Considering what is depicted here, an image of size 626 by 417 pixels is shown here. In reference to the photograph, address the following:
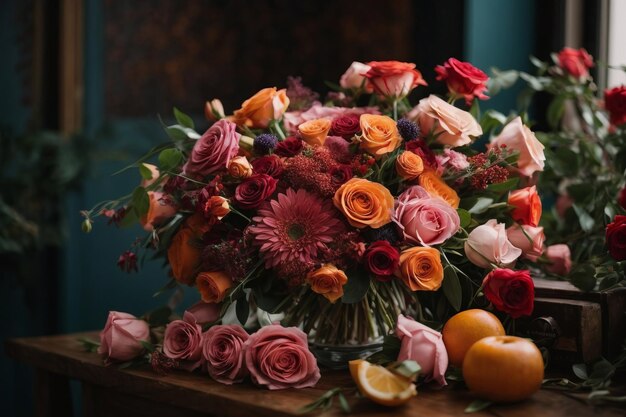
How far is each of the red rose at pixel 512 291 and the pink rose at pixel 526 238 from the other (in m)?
0.15

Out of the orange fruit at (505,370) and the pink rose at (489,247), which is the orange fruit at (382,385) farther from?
the pink rose at (489,247)

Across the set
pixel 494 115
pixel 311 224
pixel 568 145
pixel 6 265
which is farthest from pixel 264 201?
pixel 6 265

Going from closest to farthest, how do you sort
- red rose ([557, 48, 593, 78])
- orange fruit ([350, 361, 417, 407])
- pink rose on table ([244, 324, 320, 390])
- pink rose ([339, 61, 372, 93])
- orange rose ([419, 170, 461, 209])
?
orange fruit ([350, 361, 417, 407]) → pink rose on table ([244, 324, 320, 390]) → orange rose ([419, 170, 461, 209]) → pink rose ([339, 61, 372, 93]) → red rose ([557, 48, 593, 78])

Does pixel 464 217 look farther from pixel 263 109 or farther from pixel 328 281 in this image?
pixel 263 109

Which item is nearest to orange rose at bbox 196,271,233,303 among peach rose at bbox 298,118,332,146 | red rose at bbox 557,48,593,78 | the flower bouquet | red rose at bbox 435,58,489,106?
the flower bouquet

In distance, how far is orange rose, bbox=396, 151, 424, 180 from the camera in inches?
42.8

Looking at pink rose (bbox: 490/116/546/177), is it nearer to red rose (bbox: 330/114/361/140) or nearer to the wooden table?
red rose (bbox: 330/114/361/140)

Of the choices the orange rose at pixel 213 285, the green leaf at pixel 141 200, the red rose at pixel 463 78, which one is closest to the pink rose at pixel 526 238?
the red rose at pixel 463 78

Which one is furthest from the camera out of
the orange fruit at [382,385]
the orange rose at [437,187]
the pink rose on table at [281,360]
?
the orange rose at [437,187]

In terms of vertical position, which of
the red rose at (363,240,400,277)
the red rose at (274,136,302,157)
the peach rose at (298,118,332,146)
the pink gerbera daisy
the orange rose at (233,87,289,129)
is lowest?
the red rose at (363,240,400,277)

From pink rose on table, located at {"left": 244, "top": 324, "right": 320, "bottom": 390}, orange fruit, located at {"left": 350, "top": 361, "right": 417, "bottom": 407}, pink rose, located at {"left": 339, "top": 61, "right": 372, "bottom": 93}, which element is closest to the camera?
orange fruit, located at {"left": 350, "top": 361, "right": 417, "bottom": 407}

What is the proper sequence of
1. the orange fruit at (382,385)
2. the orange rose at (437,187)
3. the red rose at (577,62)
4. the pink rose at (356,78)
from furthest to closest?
the red rose at (577,62)
the pink rose at (356,78)
the orange rose at (437,187)
the orange fruit at (382,385)

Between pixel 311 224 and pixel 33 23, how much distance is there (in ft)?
4.77

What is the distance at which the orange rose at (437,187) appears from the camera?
3.69 feet
